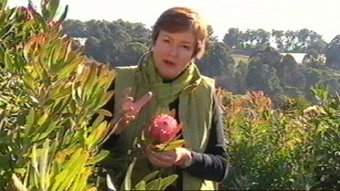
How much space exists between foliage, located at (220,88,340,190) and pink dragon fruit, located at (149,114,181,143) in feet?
5.99

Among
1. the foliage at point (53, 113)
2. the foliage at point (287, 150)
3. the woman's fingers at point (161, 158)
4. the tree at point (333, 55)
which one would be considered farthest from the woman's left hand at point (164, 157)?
the tree at point (333, 55)

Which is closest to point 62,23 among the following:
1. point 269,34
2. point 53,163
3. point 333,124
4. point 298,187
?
point 53,163

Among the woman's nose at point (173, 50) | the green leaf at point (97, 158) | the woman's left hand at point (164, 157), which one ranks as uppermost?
the woman's nose at point (173, 50)

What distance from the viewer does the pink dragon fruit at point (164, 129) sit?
1515mm

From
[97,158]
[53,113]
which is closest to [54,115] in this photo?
[53,113]

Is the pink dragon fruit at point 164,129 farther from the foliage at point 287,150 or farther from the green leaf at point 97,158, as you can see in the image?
the foliage at point 287,150

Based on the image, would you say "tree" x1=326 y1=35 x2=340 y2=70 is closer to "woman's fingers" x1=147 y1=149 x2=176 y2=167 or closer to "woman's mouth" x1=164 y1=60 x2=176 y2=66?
"woman's mouth" x1=164 y1=60 x2=176 y2=66

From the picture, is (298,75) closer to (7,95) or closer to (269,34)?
(269,34)

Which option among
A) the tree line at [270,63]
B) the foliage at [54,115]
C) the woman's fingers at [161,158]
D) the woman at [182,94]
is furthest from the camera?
the tree line at [270,63]

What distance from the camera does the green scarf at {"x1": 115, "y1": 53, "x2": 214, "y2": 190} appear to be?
6.15ft

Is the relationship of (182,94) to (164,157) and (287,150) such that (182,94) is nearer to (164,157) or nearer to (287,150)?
(164,157)

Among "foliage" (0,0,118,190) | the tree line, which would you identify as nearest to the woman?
"foliage" (0,0,118,190)

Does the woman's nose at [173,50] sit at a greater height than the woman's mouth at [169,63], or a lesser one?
greater

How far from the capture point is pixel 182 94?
1942 mm
